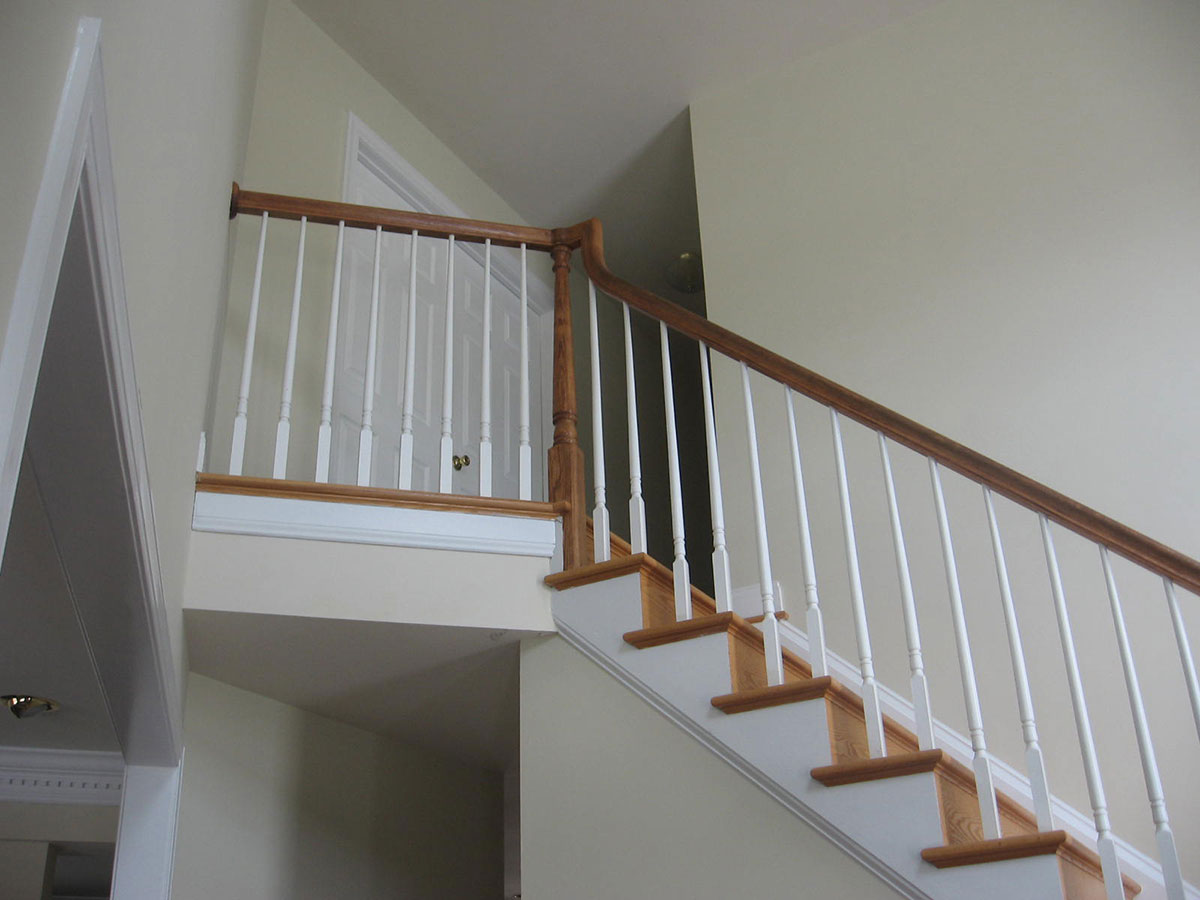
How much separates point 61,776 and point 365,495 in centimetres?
179

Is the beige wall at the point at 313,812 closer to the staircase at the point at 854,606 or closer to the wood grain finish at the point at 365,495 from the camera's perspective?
the wood grain finish at the point at 365,495

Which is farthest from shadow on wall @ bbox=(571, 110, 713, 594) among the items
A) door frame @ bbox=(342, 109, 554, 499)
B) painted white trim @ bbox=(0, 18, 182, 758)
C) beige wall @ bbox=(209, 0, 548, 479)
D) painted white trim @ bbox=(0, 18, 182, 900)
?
painted white trim @ bbox=(0, 18, 182, 758)

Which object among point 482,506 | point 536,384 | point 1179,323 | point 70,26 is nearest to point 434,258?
point 536,384

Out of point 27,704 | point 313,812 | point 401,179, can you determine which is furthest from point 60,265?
point 401,179

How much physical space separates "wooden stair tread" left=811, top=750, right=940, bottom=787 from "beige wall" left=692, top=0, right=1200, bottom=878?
0.90m

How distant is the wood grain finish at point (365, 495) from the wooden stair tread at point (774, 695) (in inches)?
26.5

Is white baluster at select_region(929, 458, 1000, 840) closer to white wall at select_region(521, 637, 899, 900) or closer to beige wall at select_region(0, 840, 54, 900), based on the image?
white wall at select_region(521, 637, 899, 900)

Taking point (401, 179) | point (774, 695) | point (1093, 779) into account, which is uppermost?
point (401, 179)

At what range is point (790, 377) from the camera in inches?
102

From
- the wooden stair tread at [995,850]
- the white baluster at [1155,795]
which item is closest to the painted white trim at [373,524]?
the wooden stair tread at [995,850]

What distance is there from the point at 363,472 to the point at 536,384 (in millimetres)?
2405

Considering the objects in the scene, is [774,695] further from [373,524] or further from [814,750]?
[373,524]

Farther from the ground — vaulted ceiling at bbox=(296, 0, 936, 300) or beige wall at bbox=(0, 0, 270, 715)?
vaulted ceiling at bbox=(296, 0, 936, 300)

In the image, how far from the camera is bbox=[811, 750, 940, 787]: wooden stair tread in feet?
7.06
